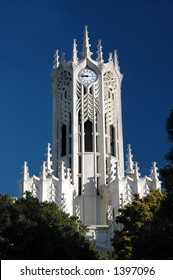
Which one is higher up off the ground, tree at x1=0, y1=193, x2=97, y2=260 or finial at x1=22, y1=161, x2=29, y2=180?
finial at x1=22, y1=161, x2=29, y2=180

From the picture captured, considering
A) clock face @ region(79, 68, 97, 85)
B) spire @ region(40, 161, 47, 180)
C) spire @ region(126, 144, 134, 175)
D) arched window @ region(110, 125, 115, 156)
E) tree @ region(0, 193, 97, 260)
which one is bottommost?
tree @ region(0, 193, 97, 260)

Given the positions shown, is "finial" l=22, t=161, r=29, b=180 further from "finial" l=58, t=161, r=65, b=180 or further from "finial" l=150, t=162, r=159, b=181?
"finial" l=150, t=162, r=159, b=181

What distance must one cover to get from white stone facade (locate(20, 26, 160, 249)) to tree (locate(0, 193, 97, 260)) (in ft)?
83.0

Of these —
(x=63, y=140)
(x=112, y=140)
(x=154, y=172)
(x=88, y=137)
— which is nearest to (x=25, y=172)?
(x=63, y=140)

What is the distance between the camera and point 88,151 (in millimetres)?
72000

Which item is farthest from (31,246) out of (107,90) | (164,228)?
(107,90)

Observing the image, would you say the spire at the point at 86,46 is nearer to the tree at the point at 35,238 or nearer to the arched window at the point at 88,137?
the arched window at the point at 88,137

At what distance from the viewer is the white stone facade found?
66.2 m

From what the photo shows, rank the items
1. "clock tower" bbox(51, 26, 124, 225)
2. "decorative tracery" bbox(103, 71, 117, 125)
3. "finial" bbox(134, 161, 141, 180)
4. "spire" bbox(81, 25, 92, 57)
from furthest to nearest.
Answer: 1. "spire" bbox(81, 25, 92, 57)
2. "decorative tracery" bbox(103, 71, 117, 125)
3. "clock tower" bbox(51, 26, 124, 225)
4. "finial" bbox(134, 161, 141, 180)

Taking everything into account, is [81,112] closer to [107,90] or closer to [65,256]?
[107,90]

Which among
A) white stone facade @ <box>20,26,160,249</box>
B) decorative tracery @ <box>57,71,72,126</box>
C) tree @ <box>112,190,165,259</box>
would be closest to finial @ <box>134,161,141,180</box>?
white stone facade @ <box>20,26,160,249</box>

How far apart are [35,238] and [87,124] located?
42.5 meters

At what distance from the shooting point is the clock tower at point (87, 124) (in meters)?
69.1

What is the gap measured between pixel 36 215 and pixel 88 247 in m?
3.85
